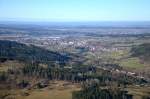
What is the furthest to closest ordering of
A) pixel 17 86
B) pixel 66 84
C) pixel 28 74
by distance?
pixel 28 74 < pixel 66 84 < pixel 17 86

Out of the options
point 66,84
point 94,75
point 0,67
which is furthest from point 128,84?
point 0,67

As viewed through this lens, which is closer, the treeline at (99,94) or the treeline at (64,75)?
the treeline at (99,94)

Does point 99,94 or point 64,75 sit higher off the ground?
point 99,94

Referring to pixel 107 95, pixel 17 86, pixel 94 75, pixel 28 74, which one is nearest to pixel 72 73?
pixel 94 75

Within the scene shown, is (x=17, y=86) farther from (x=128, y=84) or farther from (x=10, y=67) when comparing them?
(x=128, y=84)

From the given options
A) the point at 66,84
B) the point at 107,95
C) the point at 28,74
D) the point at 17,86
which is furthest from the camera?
the point at 28,74

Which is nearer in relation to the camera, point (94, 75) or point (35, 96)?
point (35, 96)

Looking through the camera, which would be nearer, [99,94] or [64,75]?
[99,94]

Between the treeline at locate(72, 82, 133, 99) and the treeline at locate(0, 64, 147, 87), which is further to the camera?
the treeline at locate(0, 64, 147, 87)

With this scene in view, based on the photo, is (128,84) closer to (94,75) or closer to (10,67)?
(94,75)
